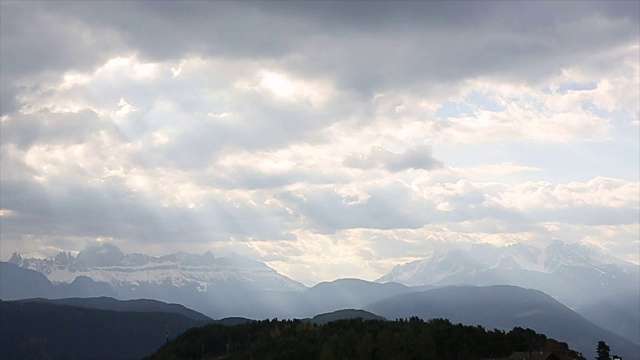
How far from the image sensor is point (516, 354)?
190 metres

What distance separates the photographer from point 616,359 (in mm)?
182250

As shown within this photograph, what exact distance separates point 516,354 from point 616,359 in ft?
71.8

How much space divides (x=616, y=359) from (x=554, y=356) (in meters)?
16.3

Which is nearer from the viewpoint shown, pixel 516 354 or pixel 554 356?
pixel 554 356

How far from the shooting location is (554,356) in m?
177

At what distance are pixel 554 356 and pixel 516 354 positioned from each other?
14.7 metres
